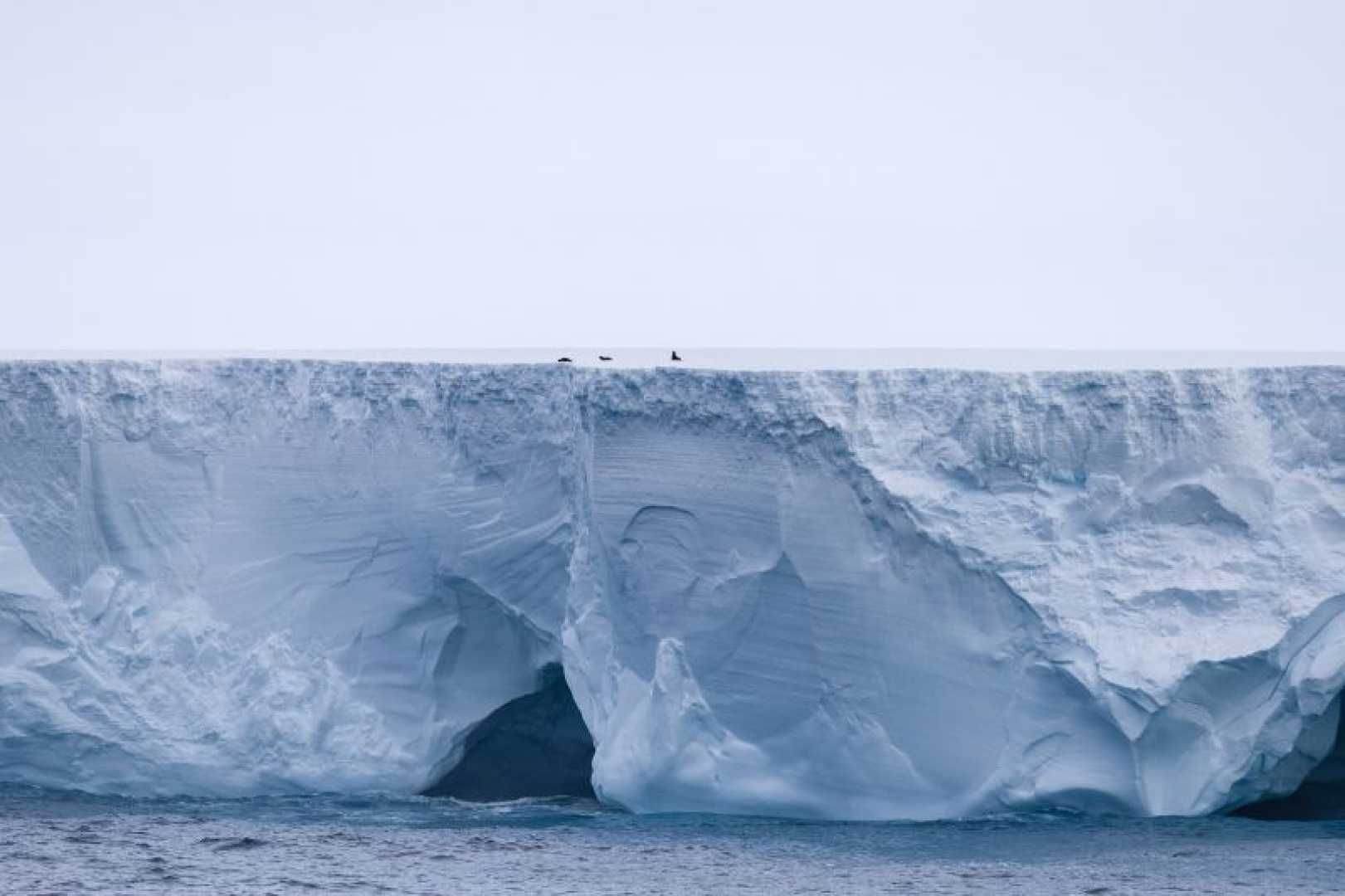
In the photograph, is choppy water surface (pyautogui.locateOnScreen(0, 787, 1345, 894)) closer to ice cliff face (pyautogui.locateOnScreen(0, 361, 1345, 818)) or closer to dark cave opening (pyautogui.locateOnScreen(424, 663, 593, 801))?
ice cliff face (pyautogui.locateOnScreen(0, 361, 1345, 818))

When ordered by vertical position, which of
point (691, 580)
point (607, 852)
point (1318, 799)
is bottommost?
point (607, 852)

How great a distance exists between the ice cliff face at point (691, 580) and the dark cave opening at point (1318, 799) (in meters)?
0.11

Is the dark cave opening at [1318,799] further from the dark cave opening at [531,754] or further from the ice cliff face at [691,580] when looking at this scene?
the dark cave opening at [531,754]

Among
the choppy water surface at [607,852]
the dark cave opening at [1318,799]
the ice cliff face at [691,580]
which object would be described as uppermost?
the ice cliff face at [691,580]

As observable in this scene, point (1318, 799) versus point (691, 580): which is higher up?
point (691, 580)

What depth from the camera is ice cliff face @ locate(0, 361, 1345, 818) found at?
12.1 meters

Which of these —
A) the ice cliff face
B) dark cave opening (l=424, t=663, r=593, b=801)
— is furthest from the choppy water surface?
dark cave opening (l=424, t=663, r=593, b=801)

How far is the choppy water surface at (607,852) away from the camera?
Result: 1077 cm

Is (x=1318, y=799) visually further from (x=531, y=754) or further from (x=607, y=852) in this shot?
(x=531, y=754)

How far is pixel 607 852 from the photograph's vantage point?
11.6 m

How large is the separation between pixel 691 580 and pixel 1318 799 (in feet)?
12.1

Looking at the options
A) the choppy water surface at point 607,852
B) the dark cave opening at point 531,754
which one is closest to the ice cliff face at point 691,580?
the dark cave opening at point 531,754

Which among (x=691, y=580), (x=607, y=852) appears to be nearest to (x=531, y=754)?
(x=691, y=580)

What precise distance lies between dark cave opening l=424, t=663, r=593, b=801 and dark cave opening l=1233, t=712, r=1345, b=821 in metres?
3.89
